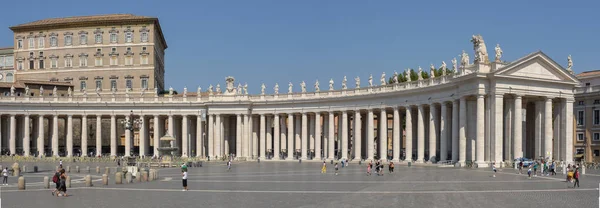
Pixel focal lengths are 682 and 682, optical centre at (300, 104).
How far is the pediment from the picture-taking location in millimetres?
66062

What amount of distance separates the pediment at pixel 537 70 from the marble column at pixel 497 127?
2.60 metres

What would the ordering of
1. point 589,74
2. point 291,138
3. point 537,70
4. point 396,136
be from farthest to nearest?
point 291,138
point 589,74
point 396,136
point 537,70

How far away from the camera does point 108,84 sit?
12056 centimetres

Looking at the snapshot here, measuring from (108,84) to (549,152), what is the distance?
79072 millimetres

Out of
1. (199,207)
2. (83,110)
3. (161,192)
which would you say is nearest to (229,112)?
(83,110)

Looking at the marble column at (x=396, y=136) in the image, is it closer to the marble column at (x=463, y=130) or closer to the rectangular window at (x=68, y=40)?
the marble column at (x=463, y=130)

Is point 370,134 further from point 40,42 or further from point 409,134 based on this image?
point 40,42

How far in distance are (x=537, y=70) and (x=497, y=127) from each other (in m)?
7.86

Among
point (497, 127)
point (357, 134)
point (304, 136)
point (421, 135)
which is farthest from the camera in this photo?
point (304, 136)

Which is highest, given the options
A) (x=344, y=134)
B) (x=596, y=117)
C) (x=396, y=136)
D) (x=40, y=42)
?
(x=40, y=42)

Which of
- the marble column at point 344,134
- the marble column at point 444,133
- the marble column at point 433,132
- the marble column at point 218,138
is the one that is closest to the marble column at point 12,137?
the marble column at point 218,138

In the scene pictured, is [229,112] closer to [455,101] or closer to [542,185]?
[455,101]

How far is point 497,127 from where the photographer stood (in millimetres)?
65688

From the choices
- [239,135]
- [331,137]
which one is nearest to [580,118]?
[331,137]
